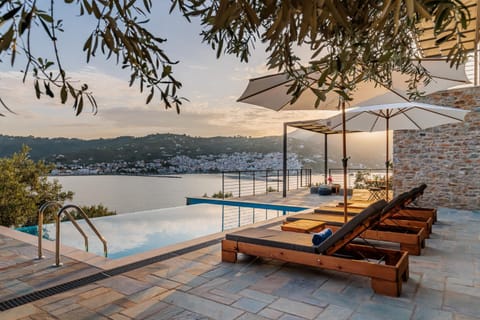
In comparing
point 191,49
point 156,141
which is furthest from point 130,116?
point 191,49

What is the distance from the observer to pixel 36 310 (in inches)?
106

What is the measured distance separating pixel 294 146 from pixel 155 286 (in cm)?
1143

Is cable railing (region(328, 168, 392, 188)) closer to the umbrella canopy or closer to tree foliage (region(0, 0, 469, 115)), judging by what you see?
the umbrella canopy

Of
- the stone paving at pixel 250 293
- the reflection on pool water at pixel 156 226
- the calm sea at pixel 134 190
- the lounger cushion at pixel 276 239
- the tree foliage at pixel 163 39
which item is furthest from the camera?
the calm sea at pixel 134 190

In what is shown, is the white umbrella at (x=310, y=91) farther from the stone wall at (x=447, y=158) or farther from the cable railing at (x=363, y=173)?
the cable railing at (x=363, y=173)

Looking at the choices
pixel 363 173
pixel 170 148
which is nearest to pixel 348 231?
pixel 363 173

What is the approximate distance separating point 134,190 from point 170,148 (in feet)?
8.72

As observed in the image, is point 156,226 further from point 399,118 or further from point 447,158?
point 447,158

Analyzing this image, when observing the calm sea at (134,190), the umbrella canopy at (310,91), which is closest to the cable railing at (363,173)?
the calm sea at (134,190)

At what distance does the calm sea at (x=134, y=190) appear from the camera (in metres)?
11.2

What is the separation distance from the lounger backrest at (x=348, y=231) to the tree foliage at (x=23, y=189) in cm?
959

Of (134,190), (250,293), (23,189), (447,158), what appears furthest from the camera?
(134,190)

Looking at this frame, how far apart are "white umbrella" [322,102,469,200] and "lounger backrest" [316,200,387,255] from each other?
2.27m

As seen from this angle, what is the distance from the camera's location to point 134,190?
12.6 metres
